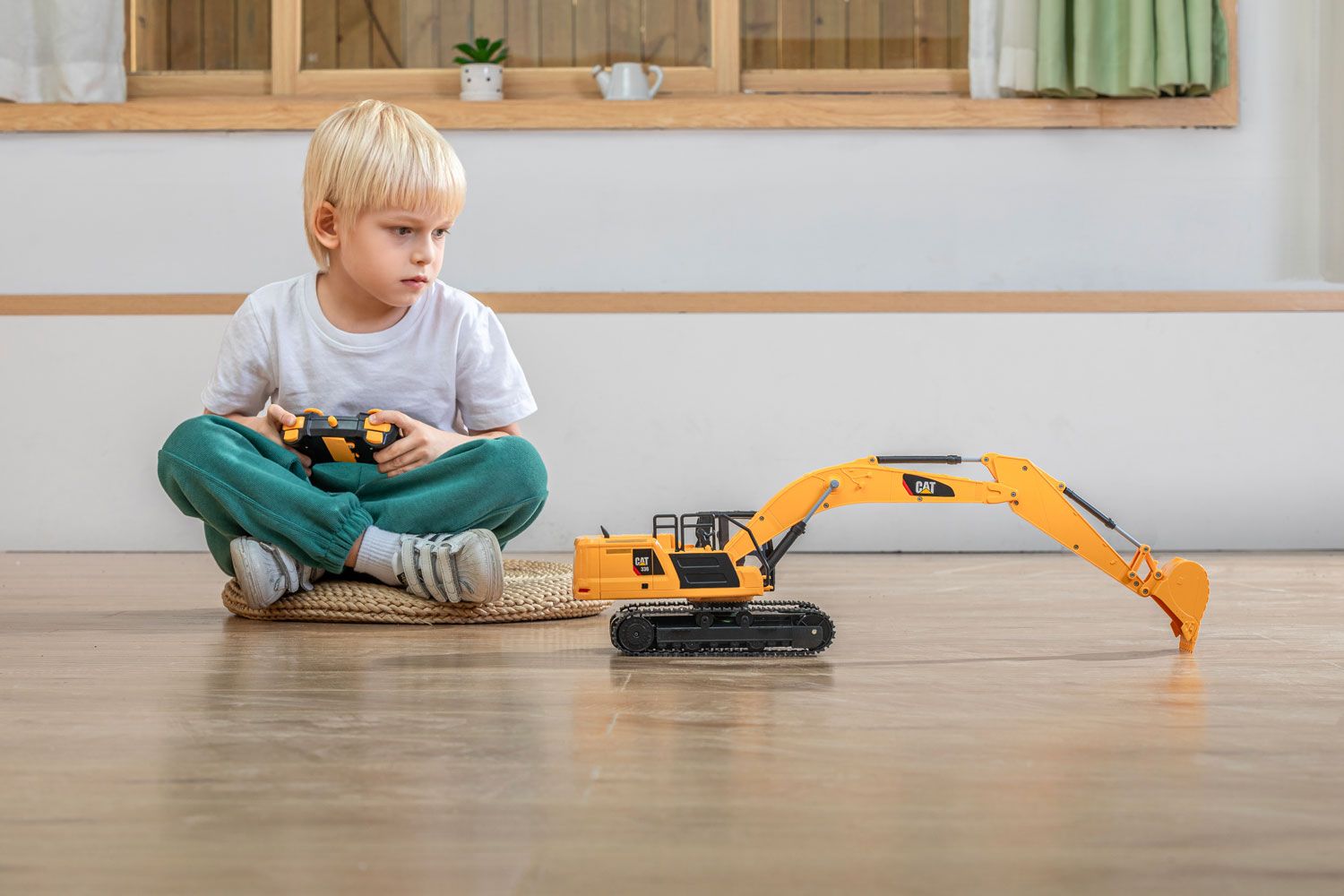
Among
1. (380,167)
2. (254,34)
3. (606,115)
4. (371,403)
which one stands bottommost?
(371,403)

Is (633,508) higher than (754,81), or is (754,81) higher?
(754,81)

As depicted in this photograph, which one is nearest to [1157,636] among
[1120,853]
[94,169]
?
[1120,853]

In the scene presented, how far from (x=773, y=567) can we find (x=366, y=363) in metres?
0.59

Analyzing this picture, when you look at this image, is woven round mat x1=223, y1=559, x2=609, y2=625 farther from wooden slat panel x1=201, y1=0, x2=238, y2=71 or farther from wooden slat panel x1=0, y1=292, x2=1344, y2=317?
wooden slat panel x1=201, y1=0, x2=238, y2=71

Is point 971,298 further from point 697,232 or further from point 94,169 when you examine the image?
point 94,169

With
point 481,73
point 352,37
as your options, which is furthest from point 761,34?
point 352,37

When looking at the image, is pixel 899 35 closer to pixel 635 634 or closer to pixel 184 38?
pixel 184 38

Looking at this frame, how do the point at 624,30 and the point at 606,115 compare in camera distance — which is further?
the point at 624,30

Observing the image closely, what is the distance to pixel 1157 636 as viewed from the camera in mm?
1363

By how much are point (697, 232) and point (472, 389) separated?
112cm

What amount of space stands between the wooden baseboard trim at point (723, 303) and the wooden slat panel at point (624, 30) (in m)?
0.58

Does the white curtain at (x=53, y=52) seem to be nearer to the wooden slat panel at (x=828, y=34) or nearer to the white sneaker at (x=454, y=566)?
the wooden slat panel at (x=828, y=34)

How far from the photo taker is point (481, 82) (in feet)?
8.84

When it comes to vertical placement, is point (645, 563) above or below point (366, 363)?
below
